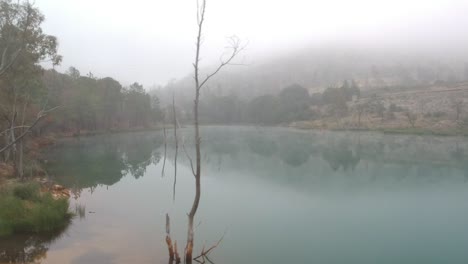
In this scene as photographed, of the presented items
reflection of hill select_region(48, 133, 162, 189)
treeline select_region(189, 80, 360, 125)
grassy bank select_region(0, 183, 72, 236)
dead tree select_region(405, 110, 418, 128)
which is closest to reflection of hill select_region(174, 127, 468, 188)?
reflection of hill select_region(48, 133, 162, 189)

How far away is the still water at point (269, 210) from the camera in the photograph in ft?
41.7

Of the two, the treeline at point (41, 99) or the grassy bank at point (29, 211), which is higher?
the treeline at point (41, 99)

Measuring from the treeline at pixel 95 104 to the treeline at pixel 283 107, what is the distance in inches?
1073

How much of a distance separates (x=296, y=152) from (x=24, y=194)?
3439cm

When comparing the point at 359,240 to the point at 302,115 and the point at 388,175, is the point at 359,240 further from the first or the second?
the point at 302,115

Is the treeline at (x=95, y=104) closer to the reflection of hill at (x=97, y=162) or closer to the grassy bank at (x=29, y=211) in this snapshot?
the reflection of hill at (x=97, y=162)

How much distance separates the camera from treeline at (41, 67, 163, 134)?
58.6 meters

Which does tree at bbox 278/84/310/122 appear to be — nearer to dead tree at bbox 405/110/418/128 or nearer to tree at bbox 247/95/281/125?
tree at bbox 247/95/281/125

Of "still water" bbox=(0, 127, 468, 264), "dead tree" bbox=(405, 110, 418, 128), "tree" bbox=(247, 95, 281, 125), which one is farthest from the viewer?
"tree" bbox=(247, 95, 281, 125)

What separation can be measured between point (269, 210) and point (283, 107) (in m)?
84.4

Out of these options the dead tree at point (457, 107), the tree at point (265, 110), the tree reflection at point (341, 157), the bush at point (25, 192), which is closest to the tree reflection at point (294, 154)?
the tree reflection at point (341, 157)

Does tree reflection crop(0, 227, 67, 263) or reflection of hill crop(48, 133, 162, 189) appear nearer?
tree reflection crop(0, 227, 67, 263)

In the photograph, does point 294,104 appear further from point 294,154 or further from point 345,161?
point 345,161

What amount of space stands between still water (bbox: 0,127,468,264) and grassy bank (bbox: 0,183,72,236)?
50 cm
